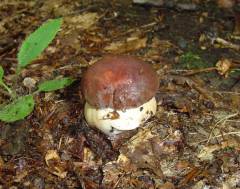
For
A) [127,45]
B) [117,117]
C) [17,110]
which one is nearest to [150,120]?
[117,117]

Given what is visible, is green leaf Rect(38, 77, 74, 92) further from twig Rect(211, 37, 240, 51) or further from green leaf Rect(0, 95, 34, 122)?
twig Rect(211, 37, 240, 51)

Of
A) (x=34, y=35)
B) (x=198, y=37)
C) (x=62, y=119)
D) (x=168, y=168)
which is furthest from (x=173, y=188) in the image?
(x=198, y=37)

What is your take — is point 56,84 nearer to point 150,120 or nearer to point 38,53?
point 38,53

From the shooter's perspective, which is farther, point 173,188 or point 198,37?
point 198,37

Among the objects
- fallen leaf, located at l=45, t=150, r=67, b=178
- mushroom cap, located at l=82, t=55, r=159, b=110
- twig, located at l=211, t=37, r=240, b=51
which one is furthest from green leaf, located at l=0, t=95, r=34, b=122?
twig, located at l=211, t=37, r=240, b=51

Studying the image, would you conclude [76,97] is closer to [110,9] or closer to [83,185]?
[83,185]

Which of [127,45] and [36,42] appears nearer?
[36,42]

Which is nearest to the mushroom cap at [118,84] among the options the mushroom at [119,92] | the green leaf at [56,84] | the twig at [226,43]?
the mushroom at [119,92]
